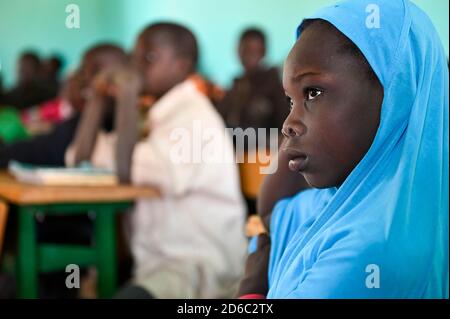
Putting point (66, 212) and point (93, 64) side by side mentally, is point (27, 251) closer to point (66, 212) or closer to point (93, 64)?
point (66, 212)

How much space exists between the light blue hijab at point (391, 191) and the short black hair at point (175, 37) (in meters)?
1.25

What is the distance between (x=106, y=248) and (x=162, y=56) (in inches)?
24.5

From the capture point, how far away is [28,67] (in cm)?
608

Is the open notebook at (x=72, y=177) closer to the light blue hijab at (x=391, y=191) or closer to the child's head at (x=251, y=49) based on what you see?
the light blue hijab at (x=391, y=191)

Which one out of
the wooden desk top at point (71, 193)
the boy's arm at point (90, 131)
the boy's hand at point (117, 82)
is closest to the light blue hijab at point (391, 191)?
the wooden desk top at point (71, 193)

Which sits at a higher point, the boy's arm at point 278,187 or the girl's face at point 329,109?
the girl's face at point 329,109

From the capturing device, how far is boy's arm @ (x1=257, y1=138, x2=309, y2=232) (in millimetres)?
1022

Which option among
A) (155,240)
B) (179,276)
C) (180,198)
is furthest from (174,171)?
(179,276)

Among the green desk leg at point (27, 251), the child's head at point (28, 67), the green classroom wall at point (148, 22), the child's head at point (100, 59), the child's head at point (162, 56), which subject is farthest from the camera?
the child's head at point (28, 67)

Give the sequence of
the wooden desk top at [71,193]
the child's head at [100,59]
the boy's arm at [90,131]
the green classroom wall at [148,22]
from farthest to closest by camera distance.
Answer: the green classroom wall at [148,22] → the child's head at [100,59] → the boy's arm at [90,131] → the wooden desk top at [71,193]

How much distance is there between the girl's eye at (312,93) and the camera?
0.77m

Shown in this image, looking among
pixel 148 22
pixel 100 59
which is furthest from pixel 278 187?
pixel 148 22
